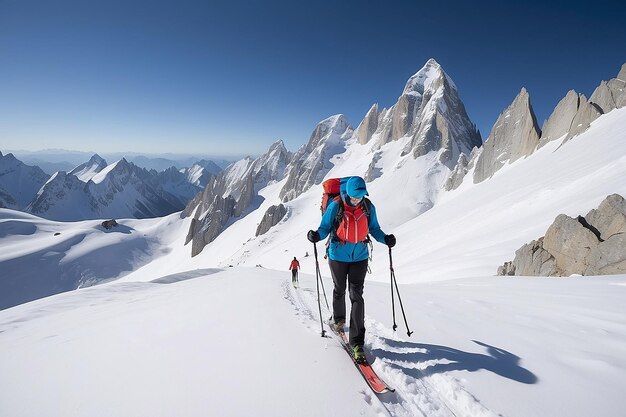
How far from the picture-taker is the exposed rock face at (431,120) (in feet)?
359

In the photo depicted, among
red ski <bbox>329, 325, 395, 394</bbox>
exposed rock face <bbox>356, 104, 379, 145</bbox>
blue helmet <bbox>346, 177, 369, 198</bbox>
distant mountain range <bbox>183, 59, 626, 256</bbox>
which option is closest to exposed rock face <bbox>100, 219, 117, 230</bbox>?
distant mountain range <bbox>183, 59, 626, 256</bbox>

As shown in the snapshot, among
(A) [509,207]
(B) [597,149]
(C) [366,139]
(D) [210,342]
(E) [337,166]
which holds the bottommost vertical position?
(D) [210,342]

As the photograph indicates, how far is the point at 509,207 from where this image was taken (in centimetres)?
2864

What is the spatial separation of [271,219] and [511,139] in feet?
239

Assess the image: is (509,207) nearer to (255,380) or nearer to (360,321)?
(360,321)

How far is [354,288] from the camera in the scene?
191 inches

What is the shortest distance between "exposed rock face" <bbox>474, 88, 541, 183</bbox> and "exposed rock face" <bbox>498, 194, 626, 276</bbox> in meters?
58.8

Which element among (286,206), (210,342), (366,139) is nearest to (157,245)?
(286,206)

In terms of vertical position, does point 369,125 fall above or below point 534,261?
above

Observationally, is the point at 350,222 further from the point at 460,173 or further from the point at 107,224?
the point at 107,224

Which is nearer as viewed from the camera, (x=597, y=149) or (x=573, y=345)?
(x=573, y=345)

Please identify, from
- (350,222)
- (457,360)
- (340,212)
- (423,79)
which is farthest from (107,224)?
(423,79)

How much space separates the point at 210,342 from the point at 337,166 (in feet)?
534

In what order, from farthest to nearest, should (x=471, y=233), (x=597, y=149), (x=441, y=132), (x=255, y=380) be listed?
(x=441, y=132)
(x=597, y=149)
(x=471, y=233)
(x=255, y=380)
